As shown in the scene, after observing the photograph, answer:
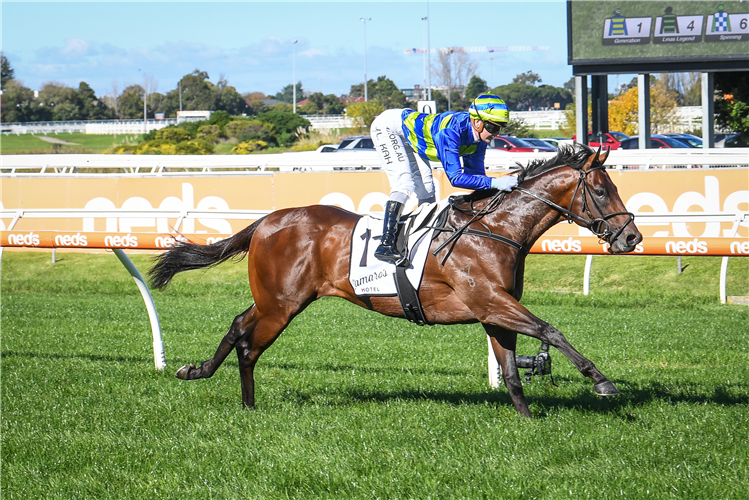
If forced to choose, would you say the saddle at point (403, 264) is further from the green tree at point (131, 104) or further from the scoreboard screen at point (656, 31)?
the green tree at point (131, 104)

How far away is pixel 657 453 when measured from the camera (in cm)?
382

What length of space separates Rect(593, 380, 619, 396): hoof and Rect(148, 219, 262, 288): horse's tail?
104 inches

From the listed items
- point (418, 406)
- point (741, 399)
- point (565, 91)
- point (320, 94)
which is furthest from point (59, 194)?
point (565, 91)

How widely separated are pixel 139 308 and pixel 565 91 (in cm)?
10836

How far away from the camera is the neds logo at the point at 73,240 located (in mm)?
6211

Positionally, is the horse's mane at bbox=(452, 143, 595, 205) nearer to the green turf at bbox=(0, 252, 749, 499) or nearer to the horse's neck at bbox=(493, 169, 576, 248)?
the horse's neck at bbox=(493, 169, 576, 248)

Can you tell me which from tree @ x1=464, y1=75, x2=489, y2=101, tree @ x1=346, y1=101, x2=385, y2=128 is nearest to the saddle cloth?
tree @ x1=346, y1=101, x2=385, y2=128

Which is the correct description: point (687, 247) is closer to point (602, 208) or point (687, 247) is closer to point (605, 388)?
point (602, 208)

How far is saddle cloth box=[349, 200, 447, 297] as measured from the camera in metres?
4.64

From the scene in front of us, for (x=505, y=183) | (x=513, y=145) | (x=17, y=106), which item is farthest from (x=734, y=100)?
(x=17, y=106)

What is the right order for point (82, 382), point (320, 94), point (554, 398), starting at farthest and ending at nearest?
point (320, 94), point (82, 382), point (554, 398)

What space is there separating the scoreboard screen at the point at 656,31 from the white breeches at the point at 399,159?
1143 cm

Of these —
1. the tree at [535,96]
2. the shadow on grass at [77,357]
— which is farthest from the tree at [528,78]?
the shadow on grass at [77,357]

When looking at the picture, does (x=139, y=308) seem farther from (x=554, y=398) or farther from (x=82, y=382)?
(x=554, y=398)
